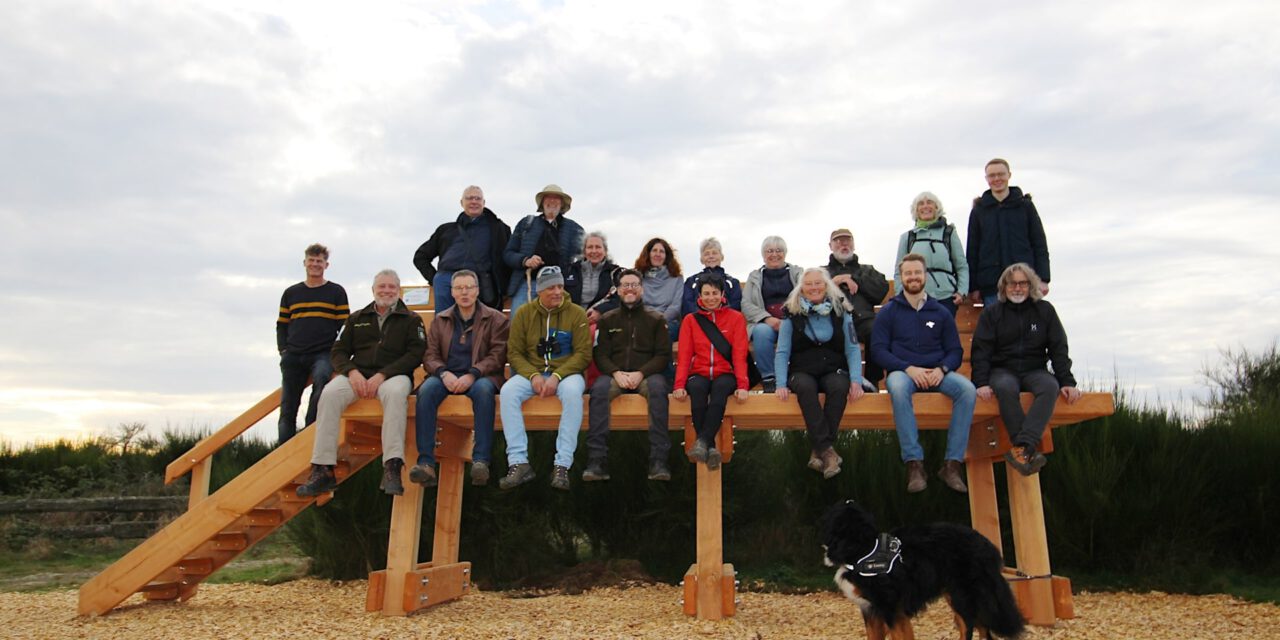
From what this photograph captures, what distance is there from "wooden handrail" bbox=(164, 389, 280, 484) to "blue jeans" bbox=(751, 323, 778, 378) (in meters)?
4.10

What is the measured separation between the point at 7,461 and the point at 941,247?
1593 cm

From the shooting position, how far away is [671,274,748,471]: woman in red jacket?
657 cm

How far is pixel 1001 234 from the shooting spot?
7.59 meters

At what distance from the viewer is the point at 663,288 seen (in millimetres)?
7652

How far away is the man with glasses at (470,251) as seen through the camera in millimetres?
8289

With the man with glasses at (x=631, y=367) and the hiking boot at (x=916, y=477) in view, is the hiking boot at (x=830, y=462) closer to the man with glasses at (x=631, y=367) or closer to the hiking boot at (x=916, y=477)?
the hiking boot at (x=916, y=477)

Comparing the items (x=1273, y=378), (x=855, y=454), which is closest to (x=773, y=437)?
(x=855, y=454)

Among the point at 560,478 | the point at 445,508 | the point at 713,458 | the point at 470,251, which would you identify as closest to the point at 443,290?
the point at 470,251

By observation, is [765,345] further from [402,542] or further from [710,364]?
[402,542]

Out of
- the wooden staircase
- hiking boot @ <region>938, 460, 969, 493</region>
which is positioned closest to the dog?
hiking boot @ <region>938, 460, 969, 493</region>

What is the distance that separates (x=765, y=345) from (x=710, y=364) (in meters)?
0.54

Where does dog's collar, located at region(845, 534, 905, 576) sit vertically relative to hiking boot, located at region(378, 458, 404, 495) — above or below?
below

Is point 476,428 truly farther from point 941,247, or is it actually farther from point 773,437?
point 773,437

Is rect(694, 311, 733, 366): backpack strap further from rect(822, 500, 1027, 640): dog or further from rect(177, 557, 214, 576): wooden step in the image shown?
rect(177, 557, 214, 576): wooden step
